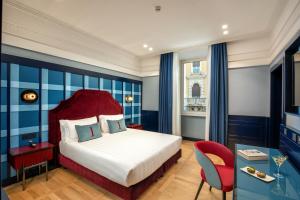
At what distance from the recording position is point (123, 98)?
4875mm

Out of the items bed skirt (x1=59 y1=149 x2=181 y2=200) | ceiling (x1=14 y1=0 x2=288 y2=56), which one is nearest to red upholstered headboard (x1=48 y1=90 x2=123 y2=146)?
bed skirt (x1=59 y1=149 x2=181 y2=200)

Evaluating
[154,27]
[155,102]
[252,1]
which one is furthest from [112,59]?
[252,1]

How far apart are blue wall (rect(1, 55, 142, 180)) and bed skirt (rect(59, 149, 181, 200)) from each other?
2.60 feet

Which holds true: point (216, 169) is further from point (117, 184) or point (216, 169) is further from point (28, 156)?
point (28, 156)

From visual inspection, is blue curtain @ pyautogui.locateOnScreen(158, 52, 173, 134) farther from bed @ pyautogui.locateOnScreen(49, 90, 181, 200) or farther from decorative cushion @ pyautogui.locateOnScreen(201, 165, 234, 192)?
decorative cushion @ pyautogui.locateOnScreen(201, 165, 234, 192)

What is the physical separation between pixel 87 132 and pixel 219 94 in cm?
341

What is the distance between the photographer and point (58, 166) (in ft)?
10.4

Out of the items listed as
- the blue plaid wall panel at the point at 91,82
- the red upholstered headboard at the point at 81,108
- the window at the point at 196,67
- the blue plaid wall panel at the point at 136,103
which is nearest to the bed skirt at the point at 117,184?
the red upholstered headboard at the point at 81,108

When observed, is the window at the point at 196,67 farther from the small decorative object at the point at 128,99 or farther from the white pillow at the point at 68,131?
the white pillow at the point at 68,131

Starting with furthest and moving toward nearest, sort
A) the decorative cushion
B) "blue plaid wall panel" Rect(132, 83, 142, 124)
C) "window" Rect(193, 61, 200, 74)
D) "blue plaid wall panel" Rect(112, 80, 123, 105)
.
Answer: "blue plaid wall panel" Rect(132, 83, 142, 124) < "window" Rect(193, 61, 200, 74) < "blue plaid wall panel" Rect(112, 80, 123, 105) < the decorative cushion

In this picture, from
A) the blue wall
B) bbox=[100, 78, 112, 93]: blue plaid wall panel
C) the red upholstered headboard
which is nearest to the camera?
the blue wall

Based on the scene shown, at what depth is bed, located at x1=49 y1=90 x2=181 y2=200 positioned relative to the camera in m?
2.07

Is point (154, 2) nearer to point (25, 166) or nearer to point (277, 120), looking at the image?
point (25, 166)

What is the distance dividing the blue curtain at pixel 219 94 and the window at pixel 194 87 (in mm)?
781
